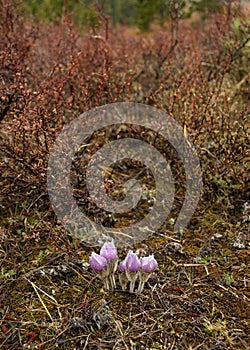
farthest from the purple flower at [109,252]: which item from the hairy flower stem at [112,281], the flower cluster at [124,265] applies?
the hairy flower stem at [112,281]

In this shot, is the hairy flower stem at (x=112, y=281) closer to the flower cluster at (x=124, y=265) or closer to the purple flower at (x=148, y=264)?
the flower cluster at (x=124, y=265)

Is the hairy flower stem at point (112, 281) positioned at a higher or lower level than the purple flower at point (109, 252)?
lower

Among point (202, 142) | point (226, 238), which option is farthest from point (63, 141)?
point (226, 238)

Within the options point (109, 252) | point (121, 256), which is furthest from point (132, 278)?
point (121, 256)

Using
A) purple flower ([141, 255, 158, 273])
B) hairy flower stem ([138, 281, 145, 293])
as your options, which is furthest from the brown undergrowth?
purple flower ([141, 255, 158, 273])

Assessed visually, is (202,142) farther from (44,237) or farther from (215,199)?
(44,237)

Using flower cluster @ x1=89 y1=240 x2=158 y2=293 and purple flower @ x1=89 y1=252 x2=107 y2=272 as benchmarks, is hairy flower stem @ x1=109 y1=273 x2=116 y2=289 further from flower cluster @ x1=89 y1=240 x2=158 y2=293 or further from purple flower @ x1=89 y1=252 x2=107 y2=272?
purple flower @ x1=89 y1=252 x2=107 y2=272

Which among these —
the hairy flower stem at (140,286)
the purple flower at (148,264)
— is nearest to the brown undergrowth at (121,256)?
the hairy flower stem at (140,286)

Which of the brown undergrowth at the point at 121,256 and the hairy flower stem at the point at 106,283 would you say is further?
the hairy flower stem at the point at 106,283
